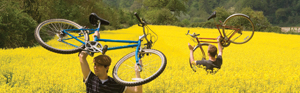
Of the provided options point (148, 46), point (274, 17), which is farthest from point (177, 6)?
point (148, 46)

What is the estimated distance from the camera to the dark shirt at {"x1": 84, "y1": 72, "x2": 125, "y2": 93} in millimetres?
4031

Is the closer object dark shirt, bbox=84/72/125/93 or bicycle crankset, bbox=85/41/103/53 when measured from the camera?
bicycle crankset, bbox=85/41/103/53

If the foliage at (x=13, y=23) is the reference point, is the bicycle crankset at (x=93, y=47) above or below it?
below

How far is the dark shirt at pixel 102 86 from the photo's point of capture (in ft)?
13.2

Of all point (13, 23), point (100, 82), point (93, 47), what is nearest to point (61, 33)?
point (93, 47)

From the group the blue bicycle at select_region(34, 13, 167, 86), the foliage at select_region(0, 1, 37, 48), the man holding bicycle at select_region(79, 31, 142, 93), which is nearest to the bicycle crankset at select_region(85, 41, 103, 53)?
the blue bicycle at select_region(34, 13, 167, 86)

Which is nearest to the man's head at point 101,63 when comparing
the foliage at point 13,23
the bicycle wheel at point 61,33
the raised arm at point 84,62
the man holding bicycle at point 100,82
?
the man holding bicycle at point 100,82

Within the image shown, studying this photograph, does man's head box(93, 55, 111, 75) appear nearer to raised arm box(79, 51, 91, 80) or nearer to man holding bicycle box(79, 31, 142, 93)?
man holding bicycle box(79, 31, 142, 93)

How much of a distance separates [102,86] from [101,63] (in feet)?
2.25

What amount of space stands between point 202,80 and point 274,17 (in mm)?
120664

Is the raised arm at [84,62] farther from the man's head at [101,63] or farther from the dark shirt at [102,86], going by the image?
the man's head at [101,63]

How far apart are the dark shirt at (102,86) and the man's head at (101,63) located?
349 millimetres

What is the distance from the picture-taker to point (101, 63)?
3521mm

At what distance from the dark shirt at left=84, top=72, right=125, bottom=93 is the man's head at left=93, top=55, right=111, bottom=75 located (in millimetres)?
349
